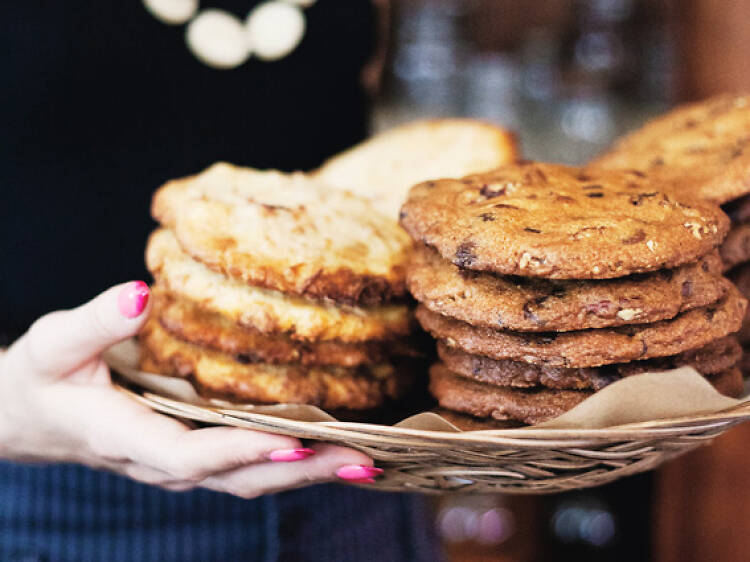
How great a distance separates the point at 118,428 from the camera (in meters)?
0.93

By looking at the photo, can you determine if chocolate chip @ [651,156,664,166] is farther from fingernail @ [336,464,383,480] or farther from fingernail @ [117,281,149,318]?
fingernail @ [117,281,149,318]

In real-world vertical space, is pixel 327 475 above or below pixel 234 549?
above

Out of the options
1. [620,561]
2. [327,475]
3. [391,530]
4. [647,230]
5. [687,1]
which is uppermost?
[687,1]

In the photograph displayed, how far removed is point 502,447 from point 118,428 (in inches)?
19.4

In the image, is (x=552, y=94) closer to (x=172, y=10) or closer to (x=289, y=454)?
(x=172, y=10)

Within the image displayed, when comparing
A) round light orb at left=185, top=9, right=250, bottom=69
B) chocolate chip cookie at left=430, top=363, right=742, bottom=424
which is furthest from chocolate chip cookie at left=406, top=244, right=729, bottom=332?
round light orb at left=185, top=9, right=250, bottom=69

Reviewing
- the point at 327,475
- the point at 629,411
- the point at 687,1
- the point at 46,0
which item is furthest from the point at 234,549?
the point at 687,1

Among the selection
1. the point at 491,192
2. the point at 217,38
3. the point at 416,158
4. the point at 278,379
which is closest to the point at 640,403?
the point at 491,192

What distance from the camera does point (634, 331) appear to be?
868 mm

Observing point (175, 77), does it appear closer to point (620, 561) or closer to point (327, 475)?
point (327, 475)

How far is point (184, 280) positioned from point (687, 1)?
193cm

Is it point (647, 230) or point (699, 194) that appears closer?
point (647, 230)

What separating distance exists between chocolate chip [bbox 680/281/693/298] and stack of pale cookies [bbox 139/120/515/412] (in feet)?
1.25

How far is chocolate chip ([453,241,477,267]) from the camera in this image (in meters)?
0.86
